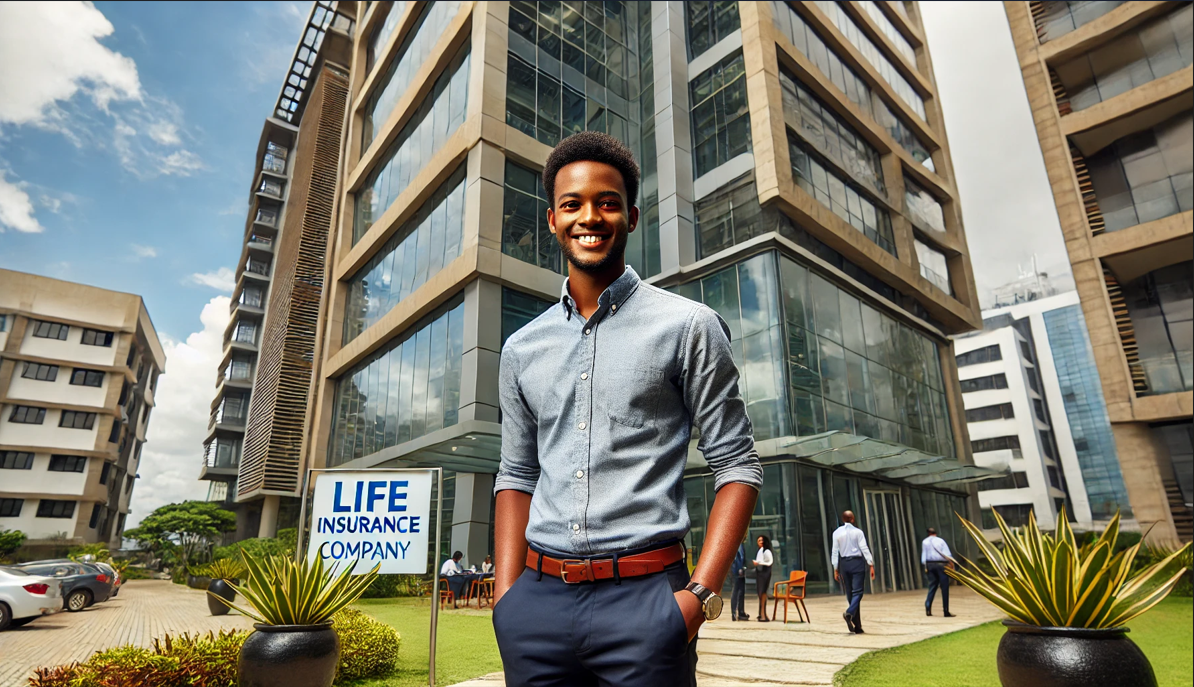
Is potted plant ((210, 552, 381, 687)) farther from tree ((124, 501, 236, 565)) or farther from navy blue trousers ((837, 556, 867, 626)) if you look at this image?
tree ((124, 501, 236, 565))

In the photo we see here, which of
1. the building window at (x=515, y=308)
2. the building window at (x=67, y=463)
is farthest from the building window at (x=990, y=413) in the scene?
the building window at (x=67, y=463)

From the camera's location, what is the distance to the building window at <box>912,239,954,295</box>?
93.4 feet

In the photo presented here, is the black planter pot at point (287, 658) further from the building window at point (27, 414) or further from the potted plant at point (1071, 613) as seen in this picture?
the building window at point (27, 414)

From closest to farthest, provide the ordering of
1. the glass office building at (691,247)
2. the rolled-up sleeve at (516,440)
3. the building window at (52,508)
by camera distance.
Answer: the rolled-up sleeve at (516,440), the glass office building at (691,247), the building window at (52,508)

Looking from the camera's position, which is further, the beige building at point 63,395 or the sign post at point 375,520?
the beige building at point 63,395

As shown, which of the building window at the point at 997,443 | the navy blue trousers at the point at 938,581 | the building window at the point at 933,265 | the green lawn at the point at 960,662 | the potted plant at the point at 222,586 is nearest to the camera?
the green lawn at the point at 960,662

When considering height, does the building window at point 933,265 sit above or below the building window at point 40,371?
above

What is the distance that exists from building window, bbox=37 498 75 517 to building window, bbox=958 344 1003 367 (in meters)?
79.9

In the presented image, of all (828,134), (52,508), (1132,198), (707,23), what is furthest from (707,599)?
(52,508)

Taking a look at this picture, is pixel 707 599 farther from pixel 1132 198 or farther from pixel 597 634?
pixel 1132 198

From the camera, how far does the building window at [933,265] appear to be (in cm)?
2847

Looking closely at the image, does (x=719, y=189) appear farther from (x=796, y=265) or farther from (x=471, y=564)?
(x=471, y=564)

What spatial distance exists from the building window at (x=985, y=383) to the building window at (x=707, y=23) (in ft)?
210

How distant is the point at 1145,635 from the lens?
33.9 ft
